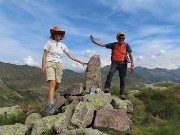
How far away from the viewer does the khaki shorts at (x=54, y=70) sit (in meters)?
14.0

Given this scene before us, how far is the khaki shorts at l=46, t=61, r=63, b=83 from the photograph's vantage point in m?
14.0

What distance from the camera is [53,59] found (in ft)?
46.1

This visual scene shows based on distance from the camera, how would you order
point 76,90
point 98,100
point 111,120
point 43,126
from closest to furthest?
point 111,120 < point 43,126 < point 98,100 < point 76,90

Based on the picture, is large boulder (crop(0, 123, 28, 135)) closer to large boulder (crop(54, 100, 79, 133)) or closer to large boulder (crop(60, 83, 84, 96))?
large boulder (crop(54, 100, 79, 133))

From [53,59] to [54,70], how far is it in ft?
2.12

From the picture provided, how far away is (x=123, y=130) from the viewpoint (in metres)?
12.1

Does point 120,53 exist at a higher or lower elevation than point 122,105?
higher

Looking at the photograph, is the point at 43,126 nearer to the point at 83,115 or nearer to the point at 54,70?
the point at 83,115

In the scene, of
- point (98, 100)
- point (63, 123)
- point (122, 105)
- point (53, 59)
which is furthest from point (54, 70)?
point (122, 105)

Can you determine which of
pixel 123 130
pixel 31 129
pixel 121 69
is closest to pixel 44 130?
pixel 31 129

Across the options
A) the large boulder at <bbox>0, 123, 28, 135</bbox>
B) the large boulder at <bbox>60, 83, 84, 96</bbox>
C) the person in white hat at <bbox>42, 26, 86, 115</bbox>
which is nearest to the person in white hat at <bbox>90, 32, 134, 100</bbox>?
the large boulder at <bbox>60, 83, 84, 96</bbox>

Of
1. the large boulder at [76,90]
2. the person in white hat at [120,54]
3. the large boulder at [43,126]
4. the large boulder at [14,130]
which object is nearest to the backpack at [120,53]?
the person in white hat at [120,54]

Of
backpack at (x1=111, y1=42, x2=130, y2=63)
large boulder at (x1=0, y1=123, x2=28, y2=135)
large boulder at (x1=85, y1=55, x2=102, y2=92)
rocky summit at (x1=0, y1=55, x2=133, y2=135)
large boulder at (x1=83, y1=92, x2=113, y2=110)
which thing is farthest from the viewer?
large boulder at (x1=85, y1=55, x2=102, y2=92)

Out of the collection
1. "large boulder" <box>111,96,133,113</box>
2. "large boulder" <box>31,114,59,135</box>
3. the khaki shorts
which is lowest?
"large boulder" <box>31,114,59,135</box>
